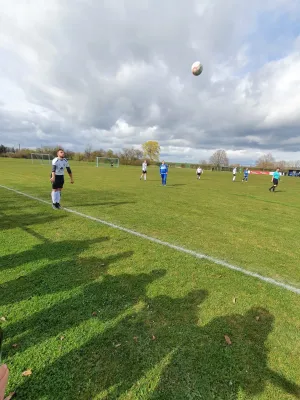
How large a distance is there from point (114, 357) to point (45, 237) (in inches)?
160

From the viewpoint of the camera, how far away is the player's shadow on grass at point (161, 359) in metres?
2.13

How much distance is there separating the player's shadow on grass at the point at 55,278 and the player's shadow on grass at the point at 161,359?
0.63 m

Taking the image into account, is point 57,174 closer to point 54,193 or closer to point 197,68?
point 54,193

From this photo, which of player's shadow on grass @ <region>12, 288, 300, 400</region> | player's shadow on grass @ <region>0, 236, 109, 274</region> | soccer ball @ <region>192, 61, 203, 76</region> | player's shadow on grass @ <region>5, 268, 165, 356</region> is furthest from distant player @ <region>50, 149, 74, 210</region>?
soccer ball @ <region>192, 61, 203, 76</region>

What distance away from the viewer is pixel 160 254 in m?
5.07

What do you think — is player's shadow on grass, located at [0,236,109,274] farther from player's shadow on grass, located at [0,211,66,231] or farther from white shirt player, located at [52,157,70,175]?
white shirt player, located at [52,157,70,175]

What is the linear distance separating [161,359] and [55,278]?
2.25m

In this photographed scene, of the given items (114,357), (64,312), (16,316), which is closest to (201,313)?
(114,357)

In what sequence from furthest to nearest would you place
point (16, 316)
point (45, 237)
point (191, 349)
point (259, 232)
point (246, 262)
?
point (259, 232) < point (45, 237) < point (246, 262) < point (16, 316) < point (191, 349)

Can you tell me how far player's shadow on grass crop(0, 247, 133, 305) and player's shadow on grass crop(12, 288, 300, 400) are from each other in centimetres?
63

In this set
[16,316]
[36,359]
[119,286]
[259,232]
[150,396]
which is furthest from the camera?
[259,232]

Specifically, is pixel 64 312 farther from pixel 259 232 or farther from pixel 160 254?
pixel 259 232

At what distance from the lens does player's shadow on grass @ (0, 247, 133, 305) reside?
11.1 feet

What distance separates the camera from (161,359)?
96.3 inches
